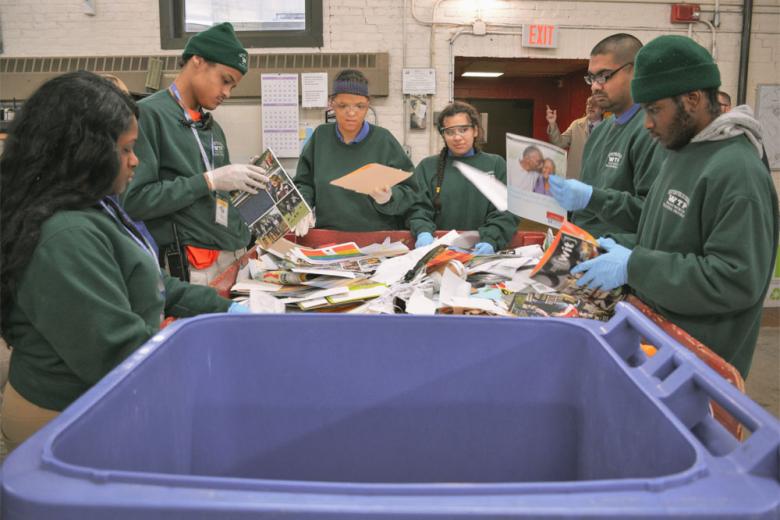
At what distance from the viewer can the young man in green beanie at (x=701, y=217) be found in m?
1.40

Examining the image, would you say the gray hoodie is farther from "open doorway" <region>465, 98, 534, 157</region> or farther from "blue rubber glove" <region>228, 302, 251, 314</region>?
"open doorway" <region>465, 98, 534, 157</region>

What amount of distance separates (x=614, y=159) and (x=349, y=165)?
1.38 meters

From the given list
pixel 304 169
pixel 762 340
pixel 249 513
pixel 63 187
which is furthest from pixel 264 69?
pixel 249 513

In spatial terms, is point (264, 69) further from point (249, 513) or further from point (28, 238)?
point (249, 513)

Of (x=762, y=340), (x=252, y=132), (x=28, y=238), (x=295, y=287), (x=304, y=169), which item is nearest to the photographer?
(x=28, y=238)

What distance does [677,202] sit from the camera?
1.58 metres

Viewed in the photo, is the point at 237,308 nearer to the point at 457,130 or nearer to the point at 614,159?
the point at 614,159

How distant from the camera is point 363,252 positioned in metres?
2.62

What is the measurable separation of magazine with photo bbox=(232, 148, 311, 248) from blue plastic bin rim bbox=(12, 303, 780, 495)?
1.42 metres

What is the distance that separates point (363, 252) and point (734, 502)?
2.20 m

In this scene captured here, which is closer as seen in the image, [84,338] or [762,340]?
[84,338]

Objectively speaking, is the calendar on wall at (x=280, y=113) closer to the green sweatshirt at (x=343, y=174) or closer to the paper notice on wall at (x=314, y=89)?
the paper notice on wall at (x=314, y=89)

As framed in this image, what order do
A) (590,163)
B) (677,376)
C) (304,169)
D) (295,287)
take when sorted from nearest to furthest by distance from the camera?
1. (677,376)
2. (295,287)
3. (590,163)
4. (304,169)

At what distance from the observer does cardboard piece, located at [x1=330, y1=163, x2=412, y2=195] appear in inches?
101
